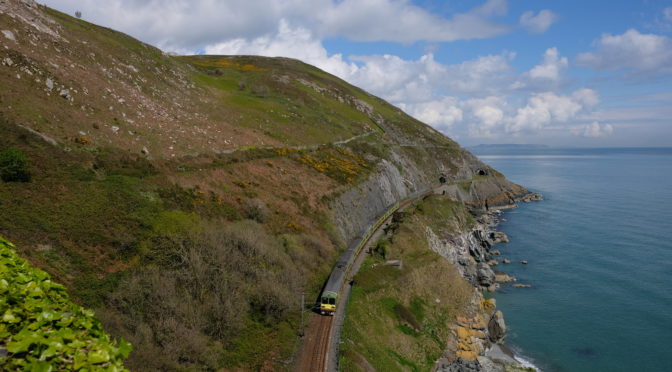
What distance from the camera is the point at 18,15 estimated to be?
1766 inches

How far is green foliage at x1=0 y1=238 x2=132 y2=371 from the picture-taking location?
→ 300 inches

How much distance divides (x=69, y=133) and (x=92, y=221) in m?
13.6

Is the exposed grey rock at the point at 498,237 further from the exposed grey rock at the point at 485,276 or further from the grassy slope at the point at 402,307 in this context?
the grassy slope at the point at 402,307

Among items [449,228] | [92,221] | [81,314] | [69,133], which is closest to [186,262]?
[92,221]

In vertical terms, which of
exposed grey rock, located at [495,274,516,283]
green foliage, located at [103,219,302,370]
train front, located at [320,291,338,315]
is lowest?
exposed grey rock, located at [495,274,516,283]

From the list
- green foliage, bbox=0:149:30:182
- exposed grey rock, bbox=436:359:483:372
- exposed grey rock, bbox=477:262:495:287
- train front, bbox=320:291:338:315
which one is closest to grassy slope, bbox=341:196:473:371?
exposed grey rock, bbox=436:359:483:372

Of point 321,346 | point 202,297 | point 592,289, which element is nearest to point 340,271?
point 321,346

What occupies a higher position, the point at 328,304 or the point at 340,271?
the point at 340,271

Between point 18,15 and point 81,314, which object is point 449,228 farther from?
point 18,15

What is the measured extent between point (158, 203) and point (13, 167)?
30.5 feet

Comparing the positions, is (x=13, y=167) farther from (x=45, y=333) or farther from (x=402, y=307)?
(x=402, y=307)

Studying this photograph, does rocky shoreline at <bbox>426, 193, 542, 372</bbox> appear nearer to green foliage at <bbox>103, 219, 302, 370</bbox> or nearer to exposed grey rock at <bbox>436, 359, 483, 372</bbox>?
exposed grey rock at <bbox>436, 359, 483, 372</bbox>

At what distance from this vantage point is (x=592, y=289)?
5438cm

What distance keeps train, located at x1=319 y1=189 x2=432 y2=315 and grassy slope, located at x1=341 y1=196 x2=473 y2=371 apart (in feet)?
5.38
